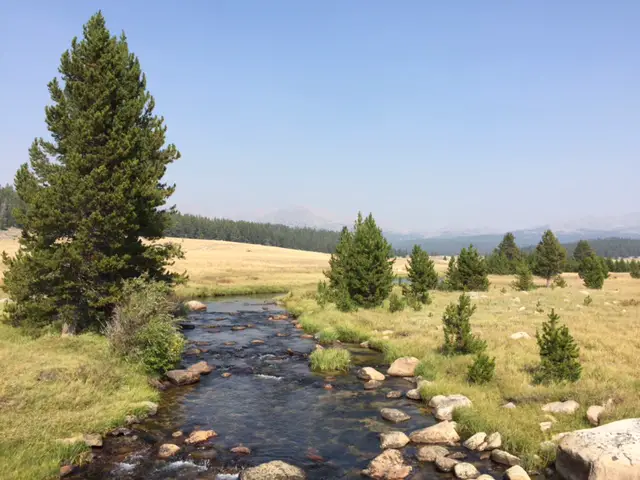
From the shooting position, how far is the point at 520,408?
58.1 ft

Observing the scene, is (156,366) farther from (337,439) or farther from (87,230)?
(337,439)

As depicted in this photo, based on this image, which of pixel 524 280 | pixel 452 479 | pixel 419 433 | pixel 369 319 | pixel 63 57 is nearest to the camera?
pixel 452 479

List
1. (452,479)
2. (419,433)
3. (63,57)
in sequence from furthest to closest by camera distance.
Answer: (63,57), (419,433), (452,479)

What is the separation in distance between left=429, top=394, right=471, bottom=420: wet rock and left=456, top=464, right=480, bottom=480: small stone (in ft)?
14.5

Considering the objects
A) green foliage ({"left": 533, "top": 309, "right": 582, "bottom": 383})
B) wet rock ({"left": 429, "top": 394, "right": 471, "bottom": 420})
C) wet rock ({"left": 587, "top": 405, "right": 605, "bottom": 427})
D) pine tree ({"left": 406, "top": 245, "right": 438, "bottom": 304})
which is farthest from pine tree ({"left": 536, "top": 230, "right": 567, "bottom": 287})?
wet rock ({"left": 587, "top": 405, "right": 605, "bottom": 427})

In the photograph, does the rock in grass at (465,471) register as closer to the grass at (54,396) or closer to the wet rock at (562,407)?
the wet rock at (562,407)

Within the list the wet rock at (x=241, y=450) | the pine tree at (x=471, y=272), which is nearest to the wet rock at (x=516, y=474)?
the wet rock at (x=241, y=450)

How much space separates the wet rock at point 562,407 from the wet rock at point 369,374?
30.2 feet

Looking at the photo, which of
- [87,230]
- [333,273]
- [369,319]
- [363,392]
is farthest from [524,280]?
[87,230]

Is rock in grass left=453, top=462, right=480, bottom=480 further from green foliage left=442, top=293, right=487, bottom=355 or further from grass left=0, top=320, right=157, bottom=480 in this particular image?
grass left=0, top=320, right=157, bottom=480

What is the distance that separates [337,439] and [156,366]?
11143mm

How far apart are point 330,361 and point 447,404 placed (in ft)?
30.0

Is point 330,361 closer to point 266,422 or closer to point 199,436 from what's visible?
point 266,422

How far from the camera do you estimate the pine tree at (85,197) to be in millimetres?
25484
